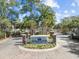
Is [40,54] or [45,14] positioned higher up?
[45,14]

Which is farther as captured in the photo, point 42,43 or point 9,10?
point 9,10

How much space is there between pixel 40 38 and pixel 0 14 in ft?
57.9

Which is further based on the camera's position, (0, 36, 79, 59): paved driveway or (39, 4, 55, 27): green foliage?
(39, 4, 55, 27): green foliage

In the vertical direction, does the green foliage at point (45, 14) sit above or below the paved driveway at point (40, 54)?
above

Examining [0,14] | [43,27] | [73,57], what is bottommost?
[73,57]

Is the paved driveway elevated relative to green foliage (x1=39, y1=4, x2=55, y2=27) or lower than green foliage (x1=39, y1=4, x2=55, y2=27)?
lower

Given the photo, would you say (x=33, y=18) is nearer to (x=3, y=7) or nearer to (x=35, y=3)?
(x=35, y=3)

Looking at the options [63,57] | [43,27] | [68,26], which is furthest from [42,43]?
[68,26]

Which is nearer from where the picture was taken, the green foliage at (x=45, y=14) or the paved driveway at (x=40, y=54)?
the paved driveway at (x=40, y=54)

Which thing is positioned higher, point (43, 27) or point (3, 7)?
point (3, 7)

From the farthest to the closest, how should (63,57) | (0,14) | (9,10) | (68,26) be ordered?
(68,26), (9,10), (0,14), (63,57)

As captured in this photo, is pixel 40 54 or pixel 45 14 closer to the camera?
pixel 40 54

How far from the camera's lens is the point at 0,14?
3328cm

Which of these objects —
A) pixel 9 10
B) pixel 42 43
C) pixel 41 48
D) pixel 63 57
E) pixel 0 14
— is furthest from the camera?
pixel 9 10
